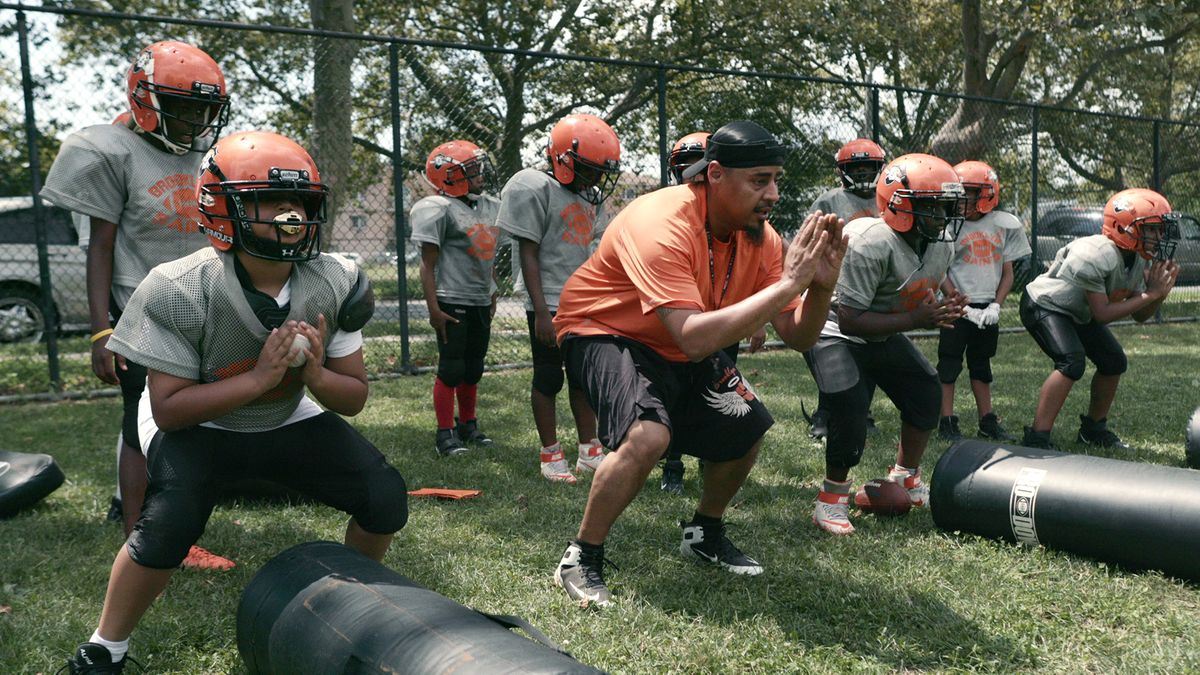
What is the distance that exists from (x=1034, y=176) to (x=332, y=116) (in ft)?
28.4

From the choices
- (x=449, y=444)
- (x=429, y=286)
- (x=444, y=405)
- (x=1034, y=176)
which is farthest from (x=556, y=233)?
(x=1034, y=176)

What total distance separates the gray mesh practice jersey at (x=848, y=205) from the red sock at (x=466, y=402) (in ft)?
9.35

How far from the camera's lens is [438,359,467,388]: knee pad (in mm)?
6242

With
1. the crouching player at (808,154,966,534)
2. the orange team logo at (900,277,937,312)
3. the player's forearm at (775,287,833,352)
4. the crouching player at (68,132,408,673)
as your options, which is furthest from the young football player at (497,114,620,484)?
the crouching player at (68,132,408,673)

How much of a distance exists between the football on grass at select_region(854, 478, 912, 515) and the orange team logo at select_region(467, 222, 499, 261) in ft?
9.88

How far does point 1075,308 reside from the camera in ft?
19.9

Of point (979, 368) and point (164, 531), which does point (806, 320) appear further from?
→ point (979, 368)

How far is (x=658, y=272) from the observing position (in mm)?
3451

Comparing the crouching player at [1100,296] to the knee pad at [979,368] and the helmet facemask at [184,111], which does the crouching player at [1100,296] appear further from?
the helmet facemask at [184,111]

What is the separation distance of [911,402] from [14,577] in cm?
395

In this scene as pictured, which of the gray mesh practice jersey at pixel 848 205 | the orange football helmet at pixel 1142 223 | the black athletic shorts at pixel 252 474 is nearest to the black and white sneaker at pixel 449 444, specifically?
the black athletic shorts at pixel 252 474

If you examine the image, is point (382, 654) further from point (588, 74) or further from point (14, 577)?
point (588, 74)

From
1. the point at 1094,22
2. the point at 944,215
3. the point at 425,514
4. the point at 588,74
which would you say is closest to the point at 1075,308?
the point at 944,215

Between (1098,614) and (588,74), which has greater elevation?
(588,74)
